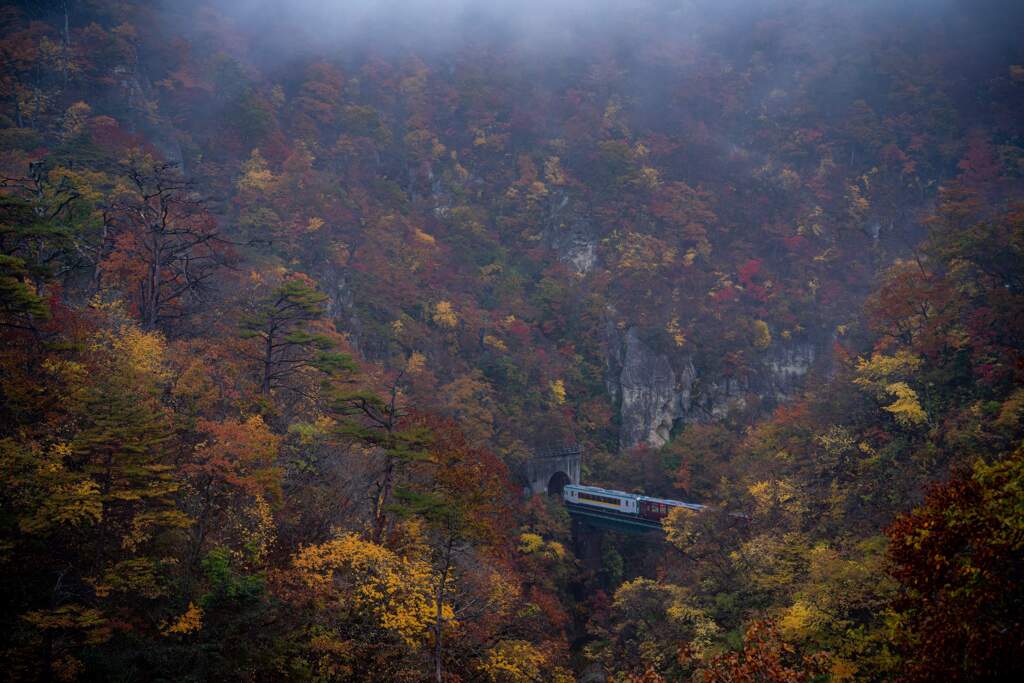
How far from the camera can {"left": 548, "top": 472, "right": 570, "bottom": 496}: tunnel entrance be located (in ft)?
113

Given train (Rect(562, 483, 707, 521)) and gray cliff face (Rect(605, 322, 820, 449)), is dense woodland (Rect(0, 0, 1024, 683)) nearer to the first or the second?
gray cliff face (Rect(605, 322, 820, 449))

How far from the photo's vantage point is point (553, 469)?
32.9 meters

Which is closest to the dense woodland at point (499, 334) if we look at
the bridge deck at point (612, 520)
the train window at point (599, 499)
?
the bridge deck at point (612, 520)

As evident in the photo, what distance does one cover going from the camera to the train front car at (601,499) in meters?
28.3

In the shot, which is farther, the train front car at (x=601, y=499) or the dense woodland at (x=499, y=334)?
the train front car at (x=601, y=499)

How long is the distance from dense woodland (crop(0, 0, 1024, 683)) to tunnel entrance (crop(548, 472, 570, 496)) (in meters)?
2.24

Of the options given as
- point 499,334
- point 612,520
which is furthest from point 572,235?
point 612,520

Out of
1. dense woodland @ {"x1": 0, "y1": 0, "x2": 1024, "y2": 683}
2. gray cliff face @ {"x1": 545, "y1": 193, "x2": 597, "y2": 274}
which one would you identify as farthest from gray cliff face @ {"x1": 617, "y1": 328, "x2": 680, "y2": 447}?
gray cliff face @ {"x1": 545, "y1": 193, "x2": 597, "y2": 274}

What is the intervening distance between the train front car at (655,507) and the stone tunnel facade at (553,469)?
6187mm

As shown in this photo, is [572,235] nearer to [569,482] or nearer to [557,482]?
[557,482]

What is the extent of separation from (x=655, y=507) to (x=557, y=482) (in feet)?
27.9

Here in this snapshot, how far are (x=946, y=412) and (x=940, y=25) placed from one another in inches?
2474

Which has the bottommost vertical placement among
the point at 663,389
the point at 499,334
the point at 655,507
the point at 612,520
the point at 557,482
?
the point at 612,520

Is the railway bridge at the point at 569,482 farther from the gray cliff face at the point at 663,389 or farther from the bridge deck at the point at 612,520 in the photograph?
the gray cliff face at the point at 663,389
